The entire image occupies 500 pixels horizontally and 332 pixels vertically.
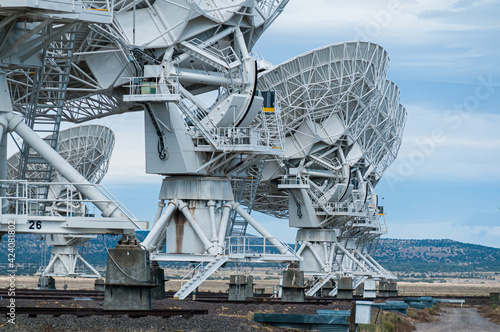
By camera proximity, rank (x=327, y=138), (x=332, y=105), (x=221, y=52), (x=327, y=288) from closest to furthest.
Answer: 1. (x=221, y=52)
2. (x=332, y=105)
3. (x=327, y=138)
4. (x=327, y=288)

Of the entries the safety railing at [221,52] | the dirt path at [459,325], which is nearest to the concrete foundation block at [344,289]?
the dirt path at [459,325]

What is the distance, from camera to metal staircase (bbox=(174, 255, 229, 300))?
117 ft

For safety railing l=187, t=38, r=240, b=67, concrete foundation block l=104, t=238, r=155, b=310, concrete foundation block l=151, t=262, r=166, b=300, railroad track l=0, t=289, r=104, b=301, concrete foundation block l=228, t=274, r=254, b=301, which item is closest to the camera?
concrete foundation block l=104, t=238, r=155, b=310

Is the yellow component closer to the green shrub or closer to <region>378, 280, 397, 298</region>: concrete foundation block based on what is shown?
the green shrub

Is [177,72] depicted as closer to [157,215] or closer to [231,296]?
[157,215]

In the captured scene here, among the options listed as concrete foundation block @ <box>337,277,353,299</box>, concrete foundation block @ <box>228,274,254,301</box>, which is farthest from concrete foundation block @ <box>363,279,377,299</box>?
concrete foundation block @ <box>228,274,254,301</box>

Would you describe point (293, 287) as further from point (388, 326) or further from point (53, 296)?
point (53, 296)

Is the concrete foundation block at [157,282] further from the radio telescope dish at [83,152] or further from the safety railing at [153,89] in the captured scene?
the radio telescope dish at [83,152]

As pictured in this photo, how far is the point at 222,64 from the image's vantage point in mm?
37875

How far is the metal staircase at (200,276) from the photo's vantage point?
35656 mm

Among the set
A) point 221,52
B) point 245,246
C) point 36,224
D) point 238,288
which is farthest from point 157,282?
point 36,224

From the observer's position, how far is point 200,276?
36.6 meters

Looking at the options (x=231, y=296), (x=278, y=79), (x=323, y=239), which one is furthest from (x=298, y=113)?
(x=231, y=296)

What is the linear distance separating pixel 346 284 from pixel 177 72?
2074 cm
